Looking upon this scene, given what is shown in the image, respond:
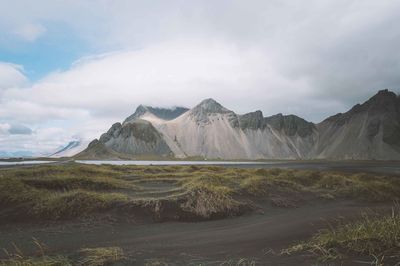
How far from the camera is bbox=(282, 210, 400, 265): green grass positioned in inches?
388

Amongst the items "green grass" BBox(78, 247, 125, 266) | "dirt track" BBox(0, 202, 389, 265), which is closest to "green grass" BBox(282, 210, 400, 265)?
"dirt track" BBox(0, 202, 389, 265)

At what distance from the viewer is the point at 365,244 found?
35.0 ft

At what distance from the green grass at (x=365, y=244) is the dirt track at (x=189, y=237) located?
736mm

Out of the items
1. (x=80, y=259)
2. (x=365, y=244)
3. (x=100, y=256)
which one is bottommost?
(x=80, y=259)

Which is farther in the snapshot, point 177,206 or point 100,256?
point 177,206

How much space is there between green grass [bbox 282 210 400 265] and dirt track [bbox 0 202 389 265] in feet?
2.41

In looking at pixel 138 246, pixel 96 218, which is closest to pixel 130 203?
pixel 96 218

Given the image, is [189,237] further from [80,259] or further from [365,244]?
[365,244]

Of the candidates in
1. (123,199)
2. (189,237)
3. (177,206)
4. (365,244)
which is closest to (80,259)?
(189,237)

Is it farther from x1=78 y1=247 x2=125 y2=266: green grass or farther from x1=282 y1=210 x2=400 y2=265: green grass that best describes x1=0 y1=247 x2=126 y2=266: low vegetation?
x1=282 y1=210 x2=400 y2=265: green grass

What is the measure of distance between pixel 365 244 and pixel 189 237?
8880 millimetres

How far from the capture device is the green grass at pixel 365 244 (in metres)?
9.86

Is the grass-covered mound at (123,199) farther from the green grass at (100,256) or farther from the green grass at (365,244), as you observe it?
the green grass at (365,244)

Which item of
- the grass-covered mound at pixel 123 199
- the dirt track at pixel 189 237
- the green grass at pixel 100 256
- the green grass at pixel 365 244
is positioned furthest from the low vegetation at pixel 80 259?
the grass-covered mound at pixel 123 199
